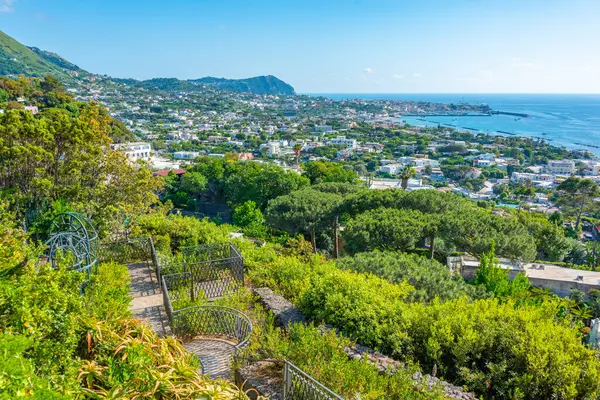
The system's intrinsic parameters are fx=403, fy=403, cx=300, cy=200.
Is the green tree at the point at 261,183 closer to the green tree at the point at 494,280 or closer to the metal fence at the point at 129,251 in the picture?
the green tree at the point at 494,280

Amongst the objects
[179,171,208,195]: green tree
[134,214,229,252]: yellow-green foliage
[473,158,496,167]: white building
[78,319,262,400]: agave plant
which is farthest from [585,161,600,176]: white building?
[78,319,262,400]: agave plant

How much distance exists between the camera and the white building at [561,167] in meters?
88.9

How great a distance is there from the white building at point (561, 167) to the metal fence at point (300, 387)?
10217 centimetres

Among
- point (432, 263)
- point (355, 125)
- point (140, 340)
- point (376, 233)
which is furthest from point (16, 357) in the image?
point (355, 125)

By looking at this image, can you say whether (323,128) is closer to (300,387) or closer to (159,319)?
(159,319)

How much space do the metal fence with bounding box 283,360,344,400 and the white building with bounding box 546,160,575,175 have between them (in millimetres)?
102173

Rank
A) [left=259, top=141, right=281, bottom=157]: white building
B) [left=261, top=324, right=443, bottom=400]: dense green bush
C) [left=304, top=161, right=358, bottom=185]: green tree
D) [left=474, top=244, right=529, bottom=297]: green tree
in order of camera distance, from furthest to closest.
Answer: [left=259, top=141, right=281, bottom=157]: white building, [left=304, top=161, right=358, bottom=185]: green tree, [left=474, top=244, right=529, bottom=297]: green tree, [left=261, top=324, right=443, bottom=400]: dense green bush

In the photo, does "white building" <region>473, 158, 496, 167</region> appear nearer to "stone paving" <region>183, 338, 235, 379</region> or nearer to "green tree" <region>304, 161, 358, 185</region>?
"green tree" <region>304, 161, 358, 185</region>

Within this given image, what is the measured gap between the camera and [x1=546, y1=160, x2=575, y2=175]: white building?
88938 mm

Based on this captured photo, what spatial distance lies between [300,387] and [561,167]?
347ft

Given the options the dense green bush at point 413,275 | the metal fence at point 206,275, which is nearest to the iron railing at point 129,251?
the metal fence at point 206,275

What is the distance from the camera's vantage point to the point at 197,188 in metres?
40.3

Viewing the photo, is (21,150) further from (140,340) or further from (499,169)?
(499,169)

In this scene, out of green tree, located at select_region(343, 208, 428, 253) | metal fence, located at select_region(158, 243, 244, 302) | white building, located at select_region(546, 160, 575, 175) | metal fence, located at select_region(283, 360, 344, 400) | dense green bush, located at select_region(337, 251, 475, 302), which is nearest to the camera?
metal fence, located at select_region(283, 360, 344, 400)
